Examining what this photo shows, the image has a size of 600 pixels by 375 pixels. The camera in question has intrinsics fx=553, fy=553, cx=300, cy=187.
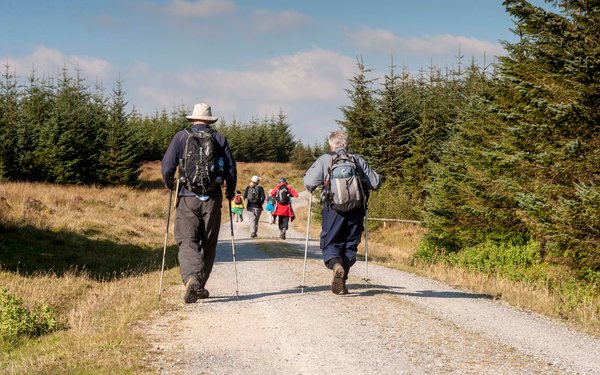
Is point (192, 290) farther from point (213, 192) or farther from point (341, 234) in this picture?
point (341, 234)

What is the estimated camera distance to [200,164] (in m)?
7.09

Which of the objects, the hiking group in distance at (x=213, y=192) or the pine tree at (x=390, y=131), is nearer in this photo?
the hiking group in distance at (x=213, y=192)

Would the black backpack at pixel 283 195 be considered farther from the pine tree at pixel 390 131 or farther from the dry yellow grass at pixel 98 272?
the pine tree at pixel 390 131

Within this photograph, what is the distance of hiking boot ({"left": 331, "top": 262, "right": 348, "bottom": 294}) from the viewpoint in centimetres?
754

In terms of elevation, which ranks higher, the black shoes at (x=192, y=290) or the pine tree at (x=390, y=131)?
the pine tree at (x=390, y=131)

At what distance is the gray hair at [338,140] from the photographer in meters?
7.77

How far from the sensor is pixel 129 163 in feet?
139

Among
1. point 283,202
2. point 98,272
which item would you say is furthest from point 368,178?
point 283,202

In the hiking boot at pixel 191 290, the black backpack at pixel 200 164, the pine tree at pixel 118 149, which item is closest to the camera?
the black backpack at pixel 200 164

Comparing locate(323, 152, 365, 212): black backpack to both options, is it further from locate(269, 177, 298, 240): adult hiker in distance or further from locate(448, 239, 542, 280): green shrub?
locate(269, 177, 298, 240): adult hiker in distance

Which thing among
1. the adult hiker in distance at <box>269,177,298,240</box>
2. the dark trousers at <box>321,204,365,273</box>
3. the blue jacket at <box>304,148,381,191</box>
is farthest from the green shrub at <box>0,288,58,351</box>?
the adult hiker in distance at <box>269,177,298,240</box>

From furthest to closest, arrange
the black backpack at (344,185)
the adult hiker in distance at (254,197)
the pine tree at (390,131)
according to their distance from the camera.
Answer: the pine tree at (390,131) → the adult hiker in distance at (254,197) → the black backpack at (344,185)

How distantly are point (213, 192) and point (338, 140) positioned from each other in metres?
1.90

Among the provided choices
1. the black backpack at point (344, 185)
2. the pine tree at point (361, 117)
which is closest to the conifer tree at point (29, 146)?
the pine tree at point (361, 117)
